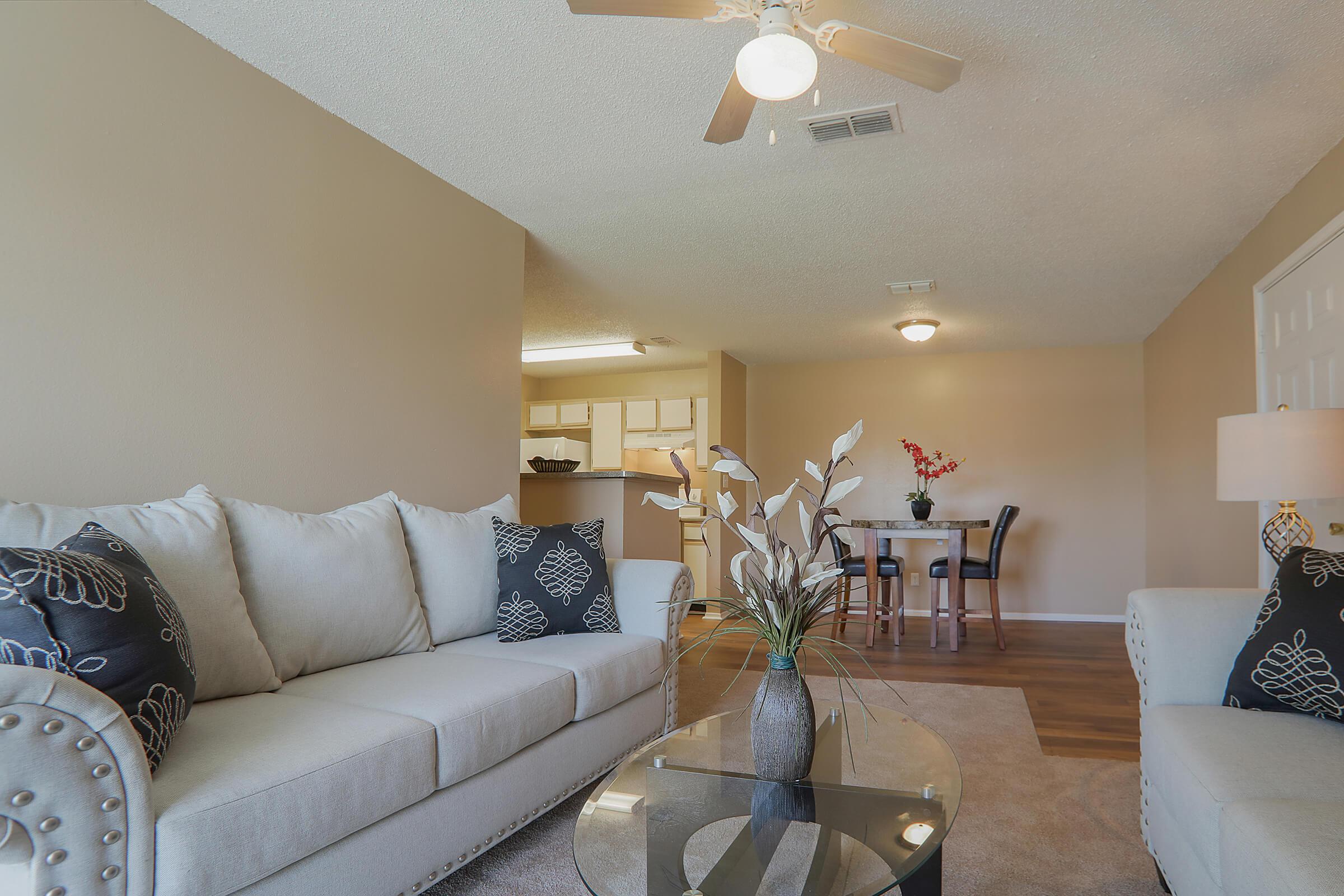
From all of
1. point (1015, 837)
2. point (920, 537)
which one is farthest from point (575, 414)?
point (1015, 837)

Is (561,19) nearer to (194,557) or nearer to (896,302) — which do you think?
(194,557)

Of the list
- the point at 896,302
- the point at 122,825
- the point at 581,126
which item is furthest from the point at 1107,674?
the point at 122,825

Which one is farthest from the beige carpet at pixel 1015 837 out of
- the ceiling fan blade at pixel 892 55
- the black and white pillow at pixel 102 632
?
the ceiling fan blade at pixel 892 55

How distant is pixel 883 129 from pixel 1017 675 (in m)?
3.09

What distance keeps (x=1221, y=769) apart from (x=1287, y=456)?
140cm

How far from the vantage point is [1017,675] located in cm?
438

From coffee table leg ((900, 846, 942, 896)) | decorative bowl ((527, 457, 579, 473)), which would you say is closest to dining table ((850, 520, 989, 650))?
decorative bowl ((527, 457, 579, 473))

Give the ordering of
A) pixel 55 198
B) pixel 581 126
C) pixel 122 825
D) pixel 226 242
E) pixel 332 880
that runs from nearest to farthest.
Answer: pixel 122 825
pixel 332 880
pixel 55 198
pixel 226 242
pixel 581 126

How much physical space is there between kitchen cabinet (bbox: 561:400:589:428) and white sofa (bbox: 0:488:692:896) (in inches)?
206

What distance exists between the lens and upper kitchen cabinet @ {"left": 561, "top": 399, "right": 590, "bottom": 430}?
8.16m

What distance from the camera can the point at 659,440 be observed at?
25.7 feet

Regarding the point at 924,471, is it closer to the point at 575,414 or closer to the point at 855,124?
the point at 575,414

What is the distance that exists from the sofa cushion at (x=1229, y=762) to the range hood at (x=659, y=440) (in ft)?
19.8

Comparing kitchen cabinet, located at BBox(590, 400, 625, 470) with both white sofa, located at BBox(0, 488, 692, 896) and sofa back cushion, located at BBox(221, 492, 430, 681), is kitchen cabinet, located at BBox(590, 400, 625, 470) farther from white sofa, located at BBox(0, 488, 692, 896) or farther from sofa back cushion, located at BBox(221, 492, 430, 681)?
sofa back cushion, located at BBox(221, 492, 430, 681)
